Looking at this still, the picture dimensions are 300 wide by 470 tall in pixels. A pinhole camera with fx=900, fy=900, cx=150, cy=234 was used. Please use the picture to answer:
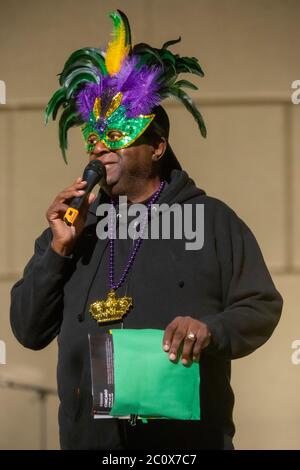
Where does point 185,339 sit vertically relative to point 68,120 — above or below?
below

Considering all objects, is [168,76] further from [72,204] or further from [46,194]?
[46,194]

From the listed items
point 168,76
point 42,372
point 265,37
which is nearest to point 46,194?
point 42,372

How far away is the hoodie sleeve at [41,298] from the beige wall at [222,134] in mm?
1683

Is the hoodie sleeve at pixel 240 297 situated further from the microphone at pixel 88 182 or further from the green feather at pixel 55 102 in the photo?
the green feather at pixel 55 102

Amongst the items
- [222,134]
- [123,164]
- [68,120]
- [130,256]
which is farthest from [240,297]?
[222,134]

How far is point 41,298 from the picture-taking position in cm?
286

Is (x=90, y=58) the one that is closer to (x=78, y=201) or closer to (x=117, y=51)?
(x=117, y=51)

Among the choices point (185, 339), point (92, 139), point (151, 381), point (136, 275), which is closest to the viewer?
point (185, 339)

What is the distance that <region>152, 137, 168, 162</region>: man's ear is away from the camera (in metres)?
3.07

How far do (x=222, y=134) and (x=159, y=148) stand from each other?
1.50 m

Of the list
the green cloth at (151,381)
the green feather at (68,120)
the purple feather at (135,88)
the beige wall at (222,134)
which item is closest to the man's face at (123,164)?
the purple feather at (135,88)

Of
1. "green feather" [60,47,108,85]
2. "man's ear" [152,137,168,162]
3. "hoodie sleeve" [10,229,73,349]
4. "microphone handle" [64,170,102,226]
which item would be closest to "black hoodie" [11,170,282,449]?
"hoodie sleeve" [10,229,73,349]

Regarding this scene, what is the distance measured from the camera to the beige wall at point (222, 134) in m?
4.50

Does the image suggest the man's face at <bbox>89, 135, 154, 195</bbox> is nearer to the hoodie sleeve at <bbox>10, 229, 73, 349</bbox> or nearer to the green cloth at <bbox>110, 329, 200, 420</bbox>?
the hoodie sleeve at <bbox>10, 229, 73, 349</bbox>
